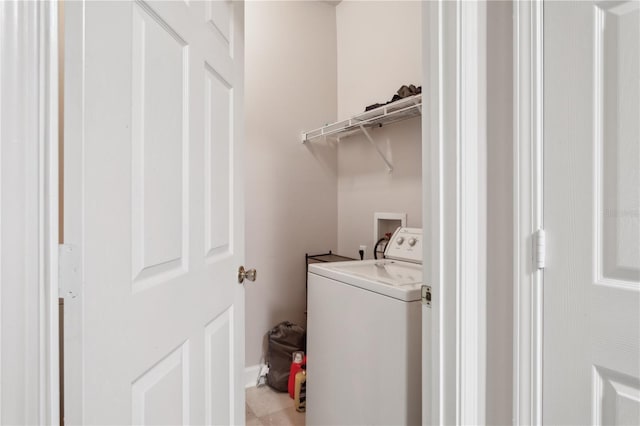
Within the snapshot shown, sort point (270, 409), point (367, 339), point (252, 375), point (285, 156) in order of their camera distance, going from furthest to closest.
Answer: point (285, 156)
point (252, 375)
point (270, 409)
point (367, 339)

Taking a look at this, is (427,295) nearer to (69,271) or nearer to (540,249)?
(540,249)

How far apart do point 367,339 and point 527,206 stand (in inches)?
33.0

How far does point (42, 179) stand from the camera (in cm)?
53

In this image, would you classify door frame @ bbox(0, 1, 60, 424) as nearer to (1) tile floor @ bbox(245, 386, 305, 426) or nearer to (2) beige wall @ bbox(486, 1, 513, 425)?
(2) beige wall @ bbox(486, 1, 513, 425)

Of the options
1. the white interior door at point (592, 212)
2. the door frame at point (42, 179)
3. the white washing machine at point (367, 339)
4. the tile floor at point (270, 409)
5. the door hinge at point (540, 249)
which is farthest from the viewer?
the tile floor at point (270, 409)

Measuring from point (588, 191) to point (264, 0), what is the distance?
8.01ft

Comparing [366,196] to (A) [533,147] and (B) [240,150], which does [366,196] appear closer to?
(B) [240,150]

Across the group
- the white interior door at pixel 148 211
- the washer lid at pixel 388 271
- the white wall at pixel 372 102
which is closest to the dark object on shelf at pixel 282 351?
the white wall at pixel 372 102

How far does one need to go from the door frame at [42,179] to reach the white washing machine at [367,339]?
3.36 feet

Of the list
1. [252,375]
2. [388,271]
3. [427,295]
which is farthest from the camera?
[252,375]

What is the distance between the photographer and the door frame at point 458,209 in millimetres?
900

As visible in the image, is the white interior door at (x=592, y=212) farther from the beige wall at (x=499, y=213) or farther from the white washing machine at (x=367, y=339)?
the white washing machine at (x=367, y=339)

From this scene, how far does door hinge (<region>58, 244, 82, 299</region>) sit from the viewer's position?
0.57 metres

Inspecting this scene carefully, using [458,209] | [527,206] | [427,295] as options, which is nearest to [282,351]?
[427,295]
